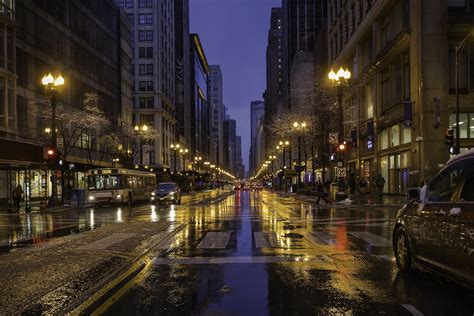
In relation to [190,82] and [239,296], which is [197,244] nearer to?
[239,296]

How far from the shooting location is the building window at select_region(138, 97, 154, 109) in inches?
4113

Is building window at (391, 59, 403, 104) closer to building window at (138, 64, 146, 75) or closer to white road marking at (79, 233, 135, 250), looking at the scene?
white road marking at (79, 233, 135, 250)

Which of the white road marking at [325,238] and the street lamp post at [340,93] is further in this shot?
Answer: the street lamp post at [340,93]

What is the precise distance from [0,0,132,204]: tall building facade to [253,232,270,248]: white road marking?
22667 millimetres

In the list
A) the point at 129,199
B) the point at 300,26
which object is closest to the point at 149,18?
the point at 300,26

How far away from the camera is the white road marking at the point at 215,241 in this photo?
12984mm

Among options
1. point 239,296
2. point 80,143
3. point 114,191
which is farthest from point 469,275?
point 80,143

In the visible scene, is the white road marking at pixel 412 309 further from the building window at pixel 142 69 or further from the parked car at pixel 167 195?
the building window at pixel 142 69

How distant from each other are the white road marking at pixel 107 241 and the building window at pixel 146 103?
9044 centimetres

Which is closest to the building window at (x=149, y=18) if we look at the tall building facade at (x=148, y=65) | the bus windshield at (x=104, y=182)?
the tall building facade at (x=148, y=65)

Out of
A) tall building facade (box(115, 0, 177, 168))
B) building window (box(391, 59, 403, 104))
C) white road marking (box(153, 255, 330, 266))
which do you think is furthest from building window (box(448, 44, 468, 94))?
tall building facade (box(115, 0, 177, 168))

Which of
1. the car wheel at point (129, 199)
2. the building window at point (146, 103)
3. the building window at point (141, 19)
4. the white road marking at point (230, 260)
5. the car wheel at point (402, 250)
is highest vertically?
the building window at point (141, 19)

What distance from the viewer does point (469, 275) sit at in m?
6.58

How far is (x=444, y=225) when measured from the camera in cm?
738
